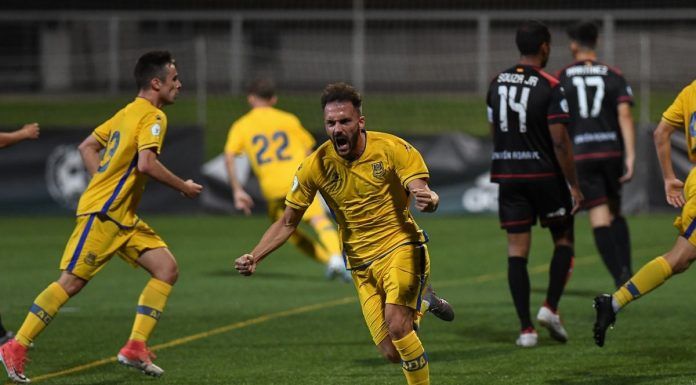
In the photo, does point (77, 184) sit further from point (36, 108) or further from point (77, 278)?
point (77, 278)

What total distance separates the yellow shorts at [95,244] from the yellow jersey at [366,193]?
168 centimetres

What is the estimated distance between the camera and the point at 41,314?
780 cm

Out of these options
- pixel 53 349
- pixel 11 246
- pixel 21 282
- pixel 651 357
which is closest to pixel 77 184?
pixel 11 246

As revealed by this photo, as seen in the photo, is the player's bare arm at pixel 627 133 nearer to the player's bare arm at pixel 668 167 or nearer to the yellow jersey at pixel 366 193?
the player's bare arm at pixel 668 167

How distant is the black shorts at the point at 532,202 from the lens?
29.4ft

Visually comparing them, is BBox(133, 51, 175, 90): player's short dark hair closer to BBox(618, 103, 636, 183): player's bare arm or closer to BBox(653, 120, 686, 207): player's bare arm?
BBox(653, 120, 686, 207): player's bare arm

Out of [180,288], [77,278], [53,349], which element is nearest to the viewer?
[77,278]

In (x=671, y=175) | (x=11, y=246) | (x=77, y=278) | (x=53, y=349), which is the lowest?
(x=11, y=246)

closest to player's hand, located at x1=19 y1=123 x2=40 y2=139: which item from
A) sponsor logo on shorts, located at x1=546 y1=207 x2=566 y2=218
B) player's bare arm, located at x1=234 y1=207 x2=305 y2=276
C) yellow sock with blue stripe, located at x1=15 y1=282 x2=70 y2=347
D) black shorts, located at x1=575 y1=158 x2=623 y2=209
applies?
yellow sock with blue stripe, located at x1=15 y1=282 x2=70 y2=347

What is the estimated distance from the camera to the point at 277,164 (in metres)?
13.4

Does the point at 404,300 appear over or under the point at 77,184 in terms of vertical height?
over

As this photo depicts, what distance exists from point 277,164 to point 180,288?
1835 mm

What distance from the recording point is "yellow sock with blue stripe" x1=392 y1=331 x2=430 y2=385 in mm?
6465

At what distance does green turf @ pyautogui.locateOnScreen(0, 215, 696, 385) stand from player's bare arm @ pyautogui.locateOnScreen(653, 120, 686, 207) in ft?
3.54
